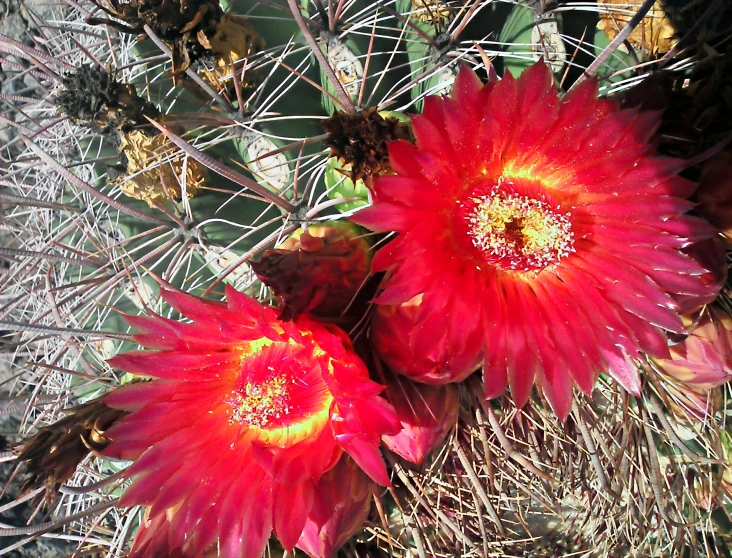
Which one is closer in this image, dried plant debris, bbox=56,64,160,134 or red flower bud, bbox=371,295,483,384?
red flower bud, bbox=371,295,483,384

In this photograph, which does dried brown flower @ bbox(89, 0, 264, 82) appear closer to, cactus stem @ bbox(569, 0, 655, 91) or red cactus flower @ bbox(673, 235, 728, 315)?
cactus stem @ bbox(569, 0, 655, 91)

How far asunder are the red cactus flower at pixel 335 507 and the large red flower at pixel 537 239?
193 millimetres

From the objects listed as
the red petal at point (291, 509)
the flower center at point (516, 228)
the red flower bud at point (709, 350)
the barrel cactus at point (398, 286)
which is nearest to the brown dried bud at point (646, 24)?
the barrel cactus at point (398, 286)

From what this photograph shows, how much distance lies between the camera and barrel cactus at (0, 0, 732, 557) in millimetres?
677

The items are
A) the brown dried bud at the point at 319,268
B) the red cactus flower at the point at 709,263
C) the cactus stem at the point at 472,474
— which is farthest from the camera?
the cactus stem at the point at 472,474

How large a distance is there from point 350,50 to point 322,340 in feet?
1.53

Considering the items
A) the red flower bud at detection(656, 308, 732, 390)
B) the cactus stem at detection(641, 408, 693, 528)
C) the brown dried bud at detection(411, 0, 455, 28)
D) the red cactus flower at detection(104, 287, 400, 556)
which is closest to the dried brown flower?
the brown dried bud at detection(411, 0, 455, 28)

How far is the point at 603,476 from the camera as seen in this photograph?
0.91 meters

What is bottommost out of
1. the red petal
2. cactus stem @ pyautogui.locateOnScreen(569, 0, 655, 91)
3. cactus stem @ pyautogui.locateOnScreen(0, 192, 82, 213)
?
the red petal

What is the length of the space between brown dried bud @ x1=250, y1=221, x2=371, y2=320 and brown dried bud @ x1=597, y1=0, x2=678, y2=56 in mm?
483

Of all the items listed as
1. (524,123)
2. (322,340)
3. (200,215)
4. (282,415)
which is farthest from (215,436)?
(524,123)

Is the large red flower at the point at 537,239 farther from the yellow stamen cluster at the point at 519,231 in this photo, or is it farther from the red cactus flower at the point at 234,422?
the red cactus flower at the point at 234,422

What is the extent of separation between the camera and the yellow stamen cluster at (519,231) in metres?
0.79

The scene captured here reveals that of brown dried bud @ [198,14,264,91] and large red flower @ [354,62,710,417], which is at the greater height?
brown dried bud @ [198,14,264,91]
